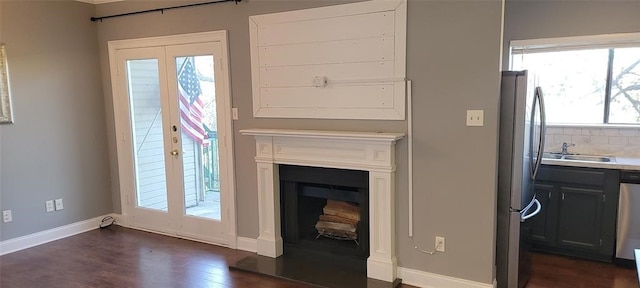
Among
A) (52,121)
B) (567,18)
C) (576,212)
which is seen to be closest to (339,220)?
(576,212)

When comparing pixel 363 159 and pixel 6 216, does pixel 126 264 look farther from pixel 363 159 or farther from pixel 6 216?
pixel 363 159

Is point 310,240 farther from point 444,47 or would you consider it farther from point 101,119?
point 101,119

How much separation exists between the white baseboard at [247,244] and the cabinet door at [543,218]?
234 cm

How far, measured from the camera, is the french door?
402 cm

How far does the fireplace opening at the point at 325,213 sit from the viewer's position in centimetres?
343

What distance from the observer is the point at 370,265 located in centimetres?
329

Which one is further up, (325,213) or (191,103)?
(191,103)

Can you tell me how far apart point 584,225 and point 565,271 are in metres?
0.43

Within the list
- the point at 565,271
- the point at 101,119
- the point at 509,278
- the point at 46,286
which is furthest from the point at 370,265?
the point at 101,119

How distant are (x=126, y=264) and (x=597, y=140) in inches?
167

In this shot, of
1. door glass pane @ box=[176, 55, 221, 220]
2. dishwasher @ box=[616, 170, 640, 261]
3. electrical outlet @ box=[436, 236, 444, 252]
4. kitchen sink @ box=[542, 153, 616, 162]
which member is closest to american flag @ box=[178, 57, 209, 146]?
door glass pane @ box=[176, 55, 221, 220]

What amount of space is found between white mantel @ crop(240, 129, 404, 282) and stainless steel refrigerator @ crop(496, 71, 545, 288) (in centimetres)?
71

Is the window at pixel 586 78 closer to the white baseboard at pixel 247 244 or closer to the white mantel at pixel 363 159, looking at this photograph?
the white mantel at pixel 363 159

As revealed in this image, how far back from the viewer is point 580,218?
361cm
